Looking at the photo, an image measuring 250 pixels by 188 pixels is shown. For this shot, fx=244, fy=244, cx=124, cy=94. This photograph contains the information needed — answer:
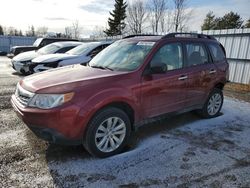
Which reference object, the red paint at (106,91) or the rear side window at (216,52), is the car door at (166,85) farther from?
the rear side window at (216,52)

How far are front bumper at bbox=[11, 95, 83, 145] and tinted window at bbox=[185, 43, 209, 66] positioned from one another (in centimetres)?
266

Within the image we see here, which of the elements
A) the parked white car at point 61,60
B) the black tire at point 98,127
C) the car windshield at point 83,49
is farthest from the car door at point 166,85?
the car windshield at point 83,49

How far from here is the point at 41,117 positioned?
320 cm

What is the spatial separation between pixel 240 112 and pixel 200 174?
3.71 m

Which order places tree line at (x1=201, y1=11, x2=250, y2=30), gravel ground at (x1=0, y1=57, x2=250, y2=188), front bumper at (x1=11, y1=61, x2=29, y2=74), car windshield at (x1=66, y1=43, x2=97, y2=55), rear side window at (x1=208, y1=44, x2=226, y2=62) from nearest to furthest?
gravel ground at (x1=0, y1=57, x2=250, y2=188) < rear side window at (x1=208, y1=44, x2=226, y2=62) < car windshield at (x1=66, y1=43, x2=97, y2=55) < front bumper at (x1=11, y1=61, x2=29, y2=74) < tree line at (x1=201, y1=11, x2=250, y2=30)

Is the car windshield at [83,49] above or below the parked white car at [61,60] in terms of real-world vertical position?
above

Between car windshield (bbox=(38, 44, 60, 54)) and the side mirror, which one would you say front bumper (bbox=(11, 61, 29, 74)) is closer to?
car windshield (bbox=(38, 44, 60, 54))

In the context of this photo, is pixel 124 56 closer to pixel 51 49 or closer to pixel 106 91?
pixel 106 91

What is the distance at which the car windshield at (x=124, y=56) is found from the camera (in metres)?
4.11

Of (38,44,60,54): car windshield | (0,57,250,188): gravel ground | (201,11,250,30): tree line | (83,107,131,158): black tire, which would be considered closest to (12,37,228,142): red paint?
(83,107,131,158): black tire

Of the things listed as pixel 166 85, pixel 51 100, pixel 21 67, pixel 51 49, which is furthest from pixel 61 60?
pixel 51 100

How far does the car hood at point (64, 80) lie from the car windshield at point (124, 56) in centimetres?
28

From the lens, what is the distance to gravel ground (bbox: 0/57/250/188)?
10.0 feet

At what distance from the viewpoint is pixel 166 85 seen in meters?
4.29
